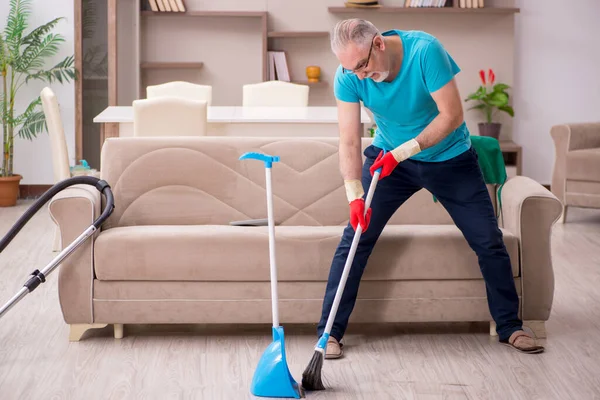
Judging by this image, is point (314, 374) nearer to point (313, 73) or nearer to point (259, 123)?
point (259, 123)

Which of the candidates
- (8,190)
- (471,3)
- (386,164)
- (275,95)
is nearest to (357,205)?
(386,164)

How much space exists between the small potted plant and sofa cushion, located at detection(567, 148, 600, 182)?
1255 mm

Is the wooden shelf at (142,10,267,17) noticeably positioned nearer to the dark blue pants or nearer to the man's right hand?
the dark blue pants

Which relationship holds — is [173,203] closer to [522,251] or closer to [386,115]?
[386,115]

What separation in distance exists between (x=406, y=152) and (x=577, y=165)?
324cm

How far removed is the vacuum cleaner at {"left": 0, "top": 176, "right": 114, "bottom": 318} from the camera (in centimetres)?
297

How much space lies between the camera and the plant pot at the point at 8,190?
248 inches

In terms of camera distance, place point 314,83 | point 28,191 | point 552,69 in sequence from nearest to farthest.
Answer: point 28,191
point 314,83
point 552,69

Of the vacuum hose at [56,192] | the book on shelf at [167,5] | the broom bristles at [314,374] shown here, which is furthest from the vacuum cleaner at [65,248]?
the book on shelf at [167,5]

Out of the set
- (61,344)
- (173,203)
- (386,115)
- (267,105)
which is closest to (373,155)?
(386,115)

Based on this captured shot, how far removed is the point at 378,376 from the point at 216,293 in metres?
0.69

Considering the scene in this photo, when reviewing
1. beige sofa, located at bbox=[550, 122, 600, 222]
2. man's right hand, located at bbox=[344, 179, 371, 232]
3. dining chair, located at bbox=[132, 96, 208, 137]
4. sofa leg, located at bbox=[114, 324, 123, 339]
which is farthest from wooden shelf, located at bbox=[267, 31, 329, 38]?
man's right hand, located at bbox=[344, 179, 371, 232]

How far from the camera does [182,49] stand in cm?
701

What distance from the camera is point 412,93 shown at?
9.21 feet
